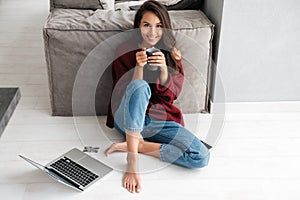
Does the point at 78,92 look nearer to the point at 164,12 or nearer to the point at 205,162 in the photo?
the point at 164,12

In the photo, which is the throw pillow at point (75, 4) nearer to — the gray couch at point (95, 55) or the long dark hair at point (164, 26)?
the gray couch at point (95, 55)

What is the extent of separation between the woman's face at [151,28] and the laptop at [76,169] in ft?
1.97

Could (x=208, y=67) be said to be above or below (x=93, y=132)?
above

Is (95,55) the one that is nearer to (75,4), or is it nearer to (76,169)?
(75,4)

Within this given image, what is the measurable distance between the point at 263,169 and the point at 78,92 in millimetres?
984

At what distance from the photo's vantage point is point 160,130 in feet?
6.33

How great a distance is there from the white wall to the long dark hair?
287 millimetres

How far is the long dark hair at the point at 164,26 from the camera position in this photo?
1.85 m

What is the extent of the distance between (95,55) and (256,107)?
92 centimetres

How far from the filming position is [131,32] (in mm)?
2016

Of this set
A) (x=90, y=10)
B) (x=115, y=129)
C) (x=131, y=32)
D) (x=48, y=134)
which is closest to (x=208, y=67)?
(x=131, y=32)

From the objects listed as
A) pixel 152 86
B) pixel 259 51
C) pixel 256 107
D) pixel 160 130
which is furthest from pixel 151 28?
pixel 256 107

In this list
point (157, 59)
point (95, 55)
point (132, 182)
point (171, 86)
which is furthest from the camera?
point (95, 55)

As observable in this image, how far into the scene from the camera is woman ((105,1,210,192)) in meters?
1.78
